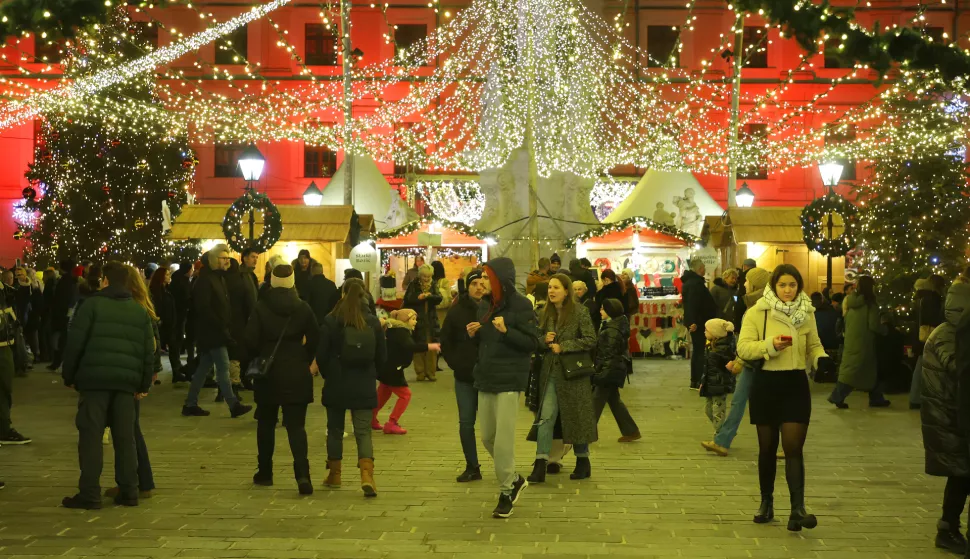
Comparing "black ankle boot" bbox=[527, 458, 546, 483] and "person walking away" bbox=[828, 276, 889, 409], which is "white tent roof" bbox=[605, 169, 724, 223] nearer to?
"person walking away" bbox=[828, 276, 889, 409]

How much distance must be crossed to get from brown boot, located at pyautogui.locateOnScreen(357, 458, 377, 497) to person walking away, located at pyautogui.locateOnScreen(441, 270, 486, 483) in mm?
823

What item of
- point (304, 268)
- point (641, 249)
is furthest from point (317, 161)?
point (304, 268)

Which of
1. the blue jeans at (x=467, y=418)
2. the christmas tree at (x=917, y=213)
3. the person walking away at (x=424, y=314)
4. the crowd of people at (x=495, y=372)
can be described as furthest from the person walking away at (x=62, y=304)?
the christmas tree at (x=917, y=213)

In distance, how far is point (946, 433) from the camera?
22.9ft

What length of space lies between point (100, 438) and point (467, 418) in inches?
109

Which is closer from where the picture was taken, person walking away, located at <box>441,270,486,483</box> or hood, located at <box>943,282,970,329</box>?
hood, located at <box>943,282,970,329</box>

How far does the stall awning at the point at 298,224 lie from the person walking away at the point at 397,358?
12054 mm

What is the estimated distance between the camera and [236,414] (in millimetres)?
12891

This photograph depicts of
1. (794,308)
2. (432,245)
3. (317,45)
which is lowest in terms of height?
(794,308)

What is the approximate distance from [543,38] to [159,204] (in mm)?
14176

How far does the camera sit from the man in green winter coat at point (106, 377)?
8.15 m

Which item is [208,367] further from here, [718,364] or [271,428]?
[718,364]

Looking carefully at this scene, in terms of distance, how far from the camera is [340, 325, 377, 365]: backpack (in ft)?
28.8

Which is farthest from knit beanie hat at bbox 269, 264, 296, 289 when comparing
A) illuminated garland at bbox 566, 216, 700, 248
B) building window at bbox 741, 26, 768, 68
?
building window at bbox 741, 26, 768, 68
